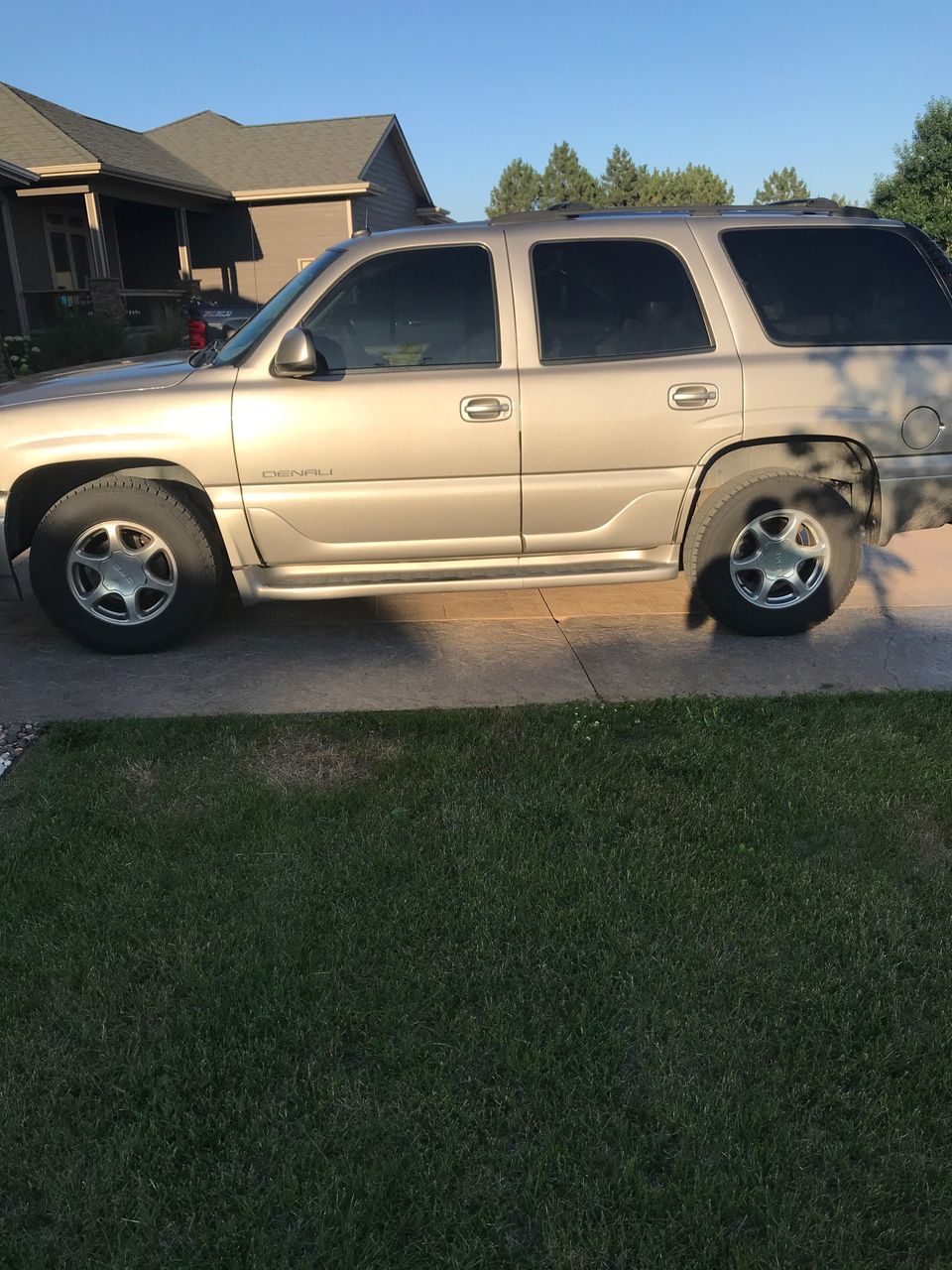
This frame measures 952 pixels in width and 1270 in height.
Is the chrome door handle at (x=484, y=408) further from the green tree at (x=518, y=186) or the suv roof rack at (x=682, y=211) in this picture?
the green tree at (x=518, y=186)

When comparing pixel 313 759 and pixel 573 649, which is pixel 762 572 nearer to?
pixel 573 649

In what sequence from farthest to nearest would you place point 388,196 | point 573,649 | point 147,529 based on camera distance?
point 388,196 → point 573,649 → point 147,529

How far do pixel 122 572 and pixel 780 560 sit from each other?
3.24 metres

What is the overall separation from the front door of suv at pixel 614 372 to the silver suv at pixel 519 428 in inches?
0.4

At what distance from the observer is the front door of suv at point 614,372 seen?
472 centimetres

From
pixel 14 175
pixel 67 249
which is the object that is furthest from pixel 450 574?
pixel 67 249

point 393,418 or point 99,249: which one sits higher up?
point 99,249

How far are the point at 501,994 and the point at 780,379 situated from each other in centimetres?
336

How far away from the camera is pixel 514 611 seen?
5676 millimetres

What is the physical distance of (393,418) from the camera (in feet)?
15.1

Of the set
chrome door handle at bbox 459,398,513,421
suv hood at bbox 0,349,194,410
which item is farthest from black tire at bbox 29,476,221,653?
chrome door handle at bbox 459,398,513,421

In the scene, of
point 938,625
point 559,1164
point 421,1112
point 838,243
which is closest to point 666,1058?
point 559,1164

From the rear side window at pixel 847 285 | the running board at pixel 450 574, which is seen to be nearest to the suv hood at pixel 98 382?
the running board at pixel 450 574

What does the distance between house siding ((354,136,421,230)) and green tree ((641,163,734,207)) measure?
32256 mm
